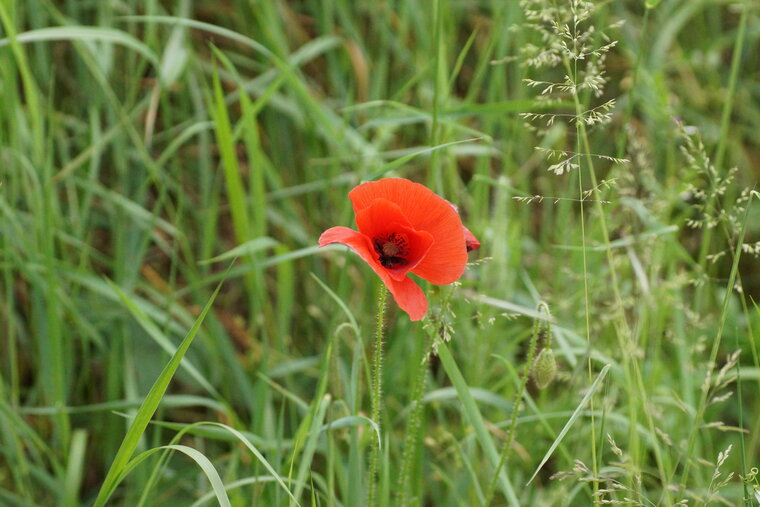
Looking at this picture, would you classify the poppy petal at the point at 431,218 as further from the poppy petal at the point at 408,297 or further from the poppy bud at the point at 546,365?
the poppy bud at the point at 546,365

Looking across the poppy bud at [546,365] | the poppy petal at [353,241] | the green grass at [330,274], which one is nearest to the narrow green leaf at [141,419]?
the green grass at [330,274]

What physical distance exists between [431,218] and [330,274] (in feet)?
3.34

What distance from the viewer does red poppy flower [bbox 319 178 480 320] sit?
998mm

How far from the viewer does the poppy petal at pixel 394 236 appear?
1.02 meters

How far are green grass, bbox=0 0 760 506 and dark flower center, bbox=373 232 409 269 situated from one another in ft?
0.51

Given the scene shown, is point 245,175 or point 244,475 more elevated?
point 245,175

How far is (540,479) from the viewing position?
6.17 ft

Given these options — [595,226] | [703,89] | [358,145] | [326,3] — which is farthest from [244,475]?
[703,89]

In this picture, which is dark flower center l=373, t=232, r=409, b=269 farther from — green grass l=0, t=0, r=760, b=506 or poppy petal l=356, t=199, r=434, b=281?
green grass l=0, t=0, r=760, b=506

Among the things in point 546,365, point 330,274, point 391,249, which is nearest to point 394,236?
point 391,249

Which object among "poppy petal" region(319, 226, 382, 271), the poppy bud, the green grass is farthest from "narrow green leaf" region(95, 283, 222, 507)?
the poppy bud

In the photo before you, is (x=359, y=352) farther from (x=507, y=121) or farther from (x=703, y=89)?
(x=703, y=89)

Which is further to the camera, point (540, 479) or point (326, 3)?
point (326, 3)

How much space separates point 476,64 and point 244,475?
1.45m
